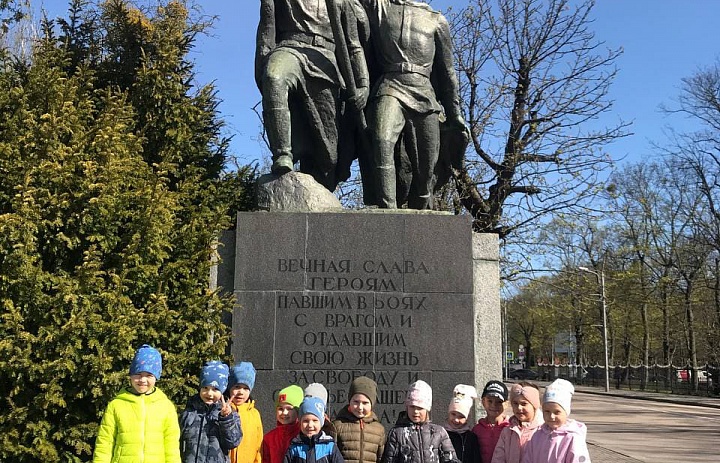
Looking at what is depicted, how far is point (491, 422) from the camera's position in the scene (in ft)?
13.5

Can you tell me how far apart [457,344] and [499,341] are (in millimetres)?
553

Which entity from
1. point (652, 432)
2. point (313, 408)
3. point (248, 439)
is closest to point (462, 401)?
point (313, 408)

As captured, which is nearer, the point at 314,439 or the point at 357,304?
the point at 314,439

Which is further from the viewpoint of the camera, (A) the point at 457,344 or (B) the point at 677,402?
(B) the point at 677,402

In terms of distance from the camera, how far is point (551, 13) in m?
19.0

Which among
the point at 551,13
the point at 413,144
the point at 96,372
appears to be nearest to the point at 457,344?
the point at 413,144

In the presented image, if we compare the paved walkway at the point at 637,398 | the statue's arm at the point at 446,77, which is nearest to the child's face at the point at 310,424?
the statue's arm at the point at 446,77

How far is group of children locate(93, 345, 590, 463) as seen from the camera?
359cm

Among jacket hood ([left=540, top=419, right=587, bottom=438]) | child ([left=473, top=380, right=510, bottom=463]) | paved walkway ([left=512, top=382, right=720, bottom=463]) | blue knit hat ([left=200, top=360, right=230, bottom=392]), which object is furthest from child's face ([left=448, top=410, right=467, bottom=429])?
paved walkway ([left=512, top=382, right=720, bottom=463])

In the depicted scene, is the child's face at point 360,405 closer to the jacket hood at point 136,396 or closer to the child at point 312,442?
the child at point 312,442

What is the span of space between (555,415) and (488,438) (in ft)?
1.95

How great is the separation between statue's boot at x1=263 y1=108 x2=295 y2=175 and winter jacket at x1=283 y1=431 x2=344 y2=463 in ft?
10.0

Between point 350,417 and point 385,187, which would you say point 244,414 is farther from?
point 385,187

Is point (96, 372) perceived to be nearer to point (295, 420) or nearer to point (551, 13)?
point (295, 420)
